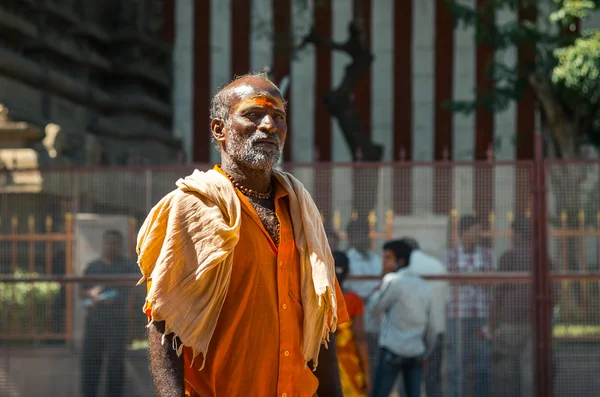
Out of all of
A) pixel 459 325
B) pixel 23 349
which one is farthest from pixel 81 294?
pixel 459 325

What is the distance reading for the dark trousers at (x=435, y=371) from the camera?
8305 mm

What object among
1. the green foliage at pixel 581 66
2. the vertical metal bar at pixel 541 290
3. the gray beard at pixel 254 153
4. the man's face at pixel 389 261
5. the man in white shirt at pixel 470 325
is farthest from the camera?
the green foliage at pixel 581 66

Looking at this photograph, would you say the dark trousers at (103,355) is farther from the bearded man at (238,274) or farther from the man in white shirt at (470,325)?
the bearded man at (238,274)

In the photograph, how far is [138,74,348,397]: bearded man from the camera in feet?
9.86

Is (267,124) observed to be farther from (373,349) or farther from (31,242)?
(31,242)

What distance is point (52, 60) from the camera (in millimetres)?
13250

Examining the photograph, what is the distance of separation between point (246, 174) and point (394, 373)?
491 cm

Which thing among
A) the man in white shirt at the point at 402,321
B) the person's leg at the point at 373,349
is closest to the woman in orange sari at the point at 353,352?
the man in white shirt at the point at 402,321

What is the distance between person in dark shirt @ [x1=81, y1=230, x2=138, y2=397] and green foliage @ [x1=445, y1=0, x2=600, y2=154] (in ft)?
19.0

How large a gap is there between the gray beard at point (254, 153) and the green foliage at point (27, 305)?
583 centimetres

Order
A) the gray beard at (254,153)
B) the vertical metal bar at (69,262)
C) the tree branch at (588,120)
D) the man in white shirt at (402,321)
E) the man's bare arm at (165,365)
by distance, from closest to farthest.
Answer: the man's bare arm at (165,365) < the gray beard at (254,153) < the man in white shirt at (402,321) < the vertical metal bar at (69,262) < the tree branch at (588,120)

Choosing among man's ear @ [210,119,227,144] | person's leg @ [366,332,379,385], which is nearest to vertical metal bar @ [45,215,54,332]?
person's leg @ [366,332,379,385]

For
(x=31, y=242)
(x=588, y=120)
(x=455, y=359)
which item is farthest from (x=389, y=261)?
(x=588, y=120)

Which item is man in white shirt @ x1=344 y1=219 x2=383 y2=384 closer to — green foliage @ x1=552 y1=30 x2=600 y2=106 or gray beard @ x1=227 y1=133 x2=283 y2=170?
green foliage @ x1=552 y1=30 x2=600 y2=106
